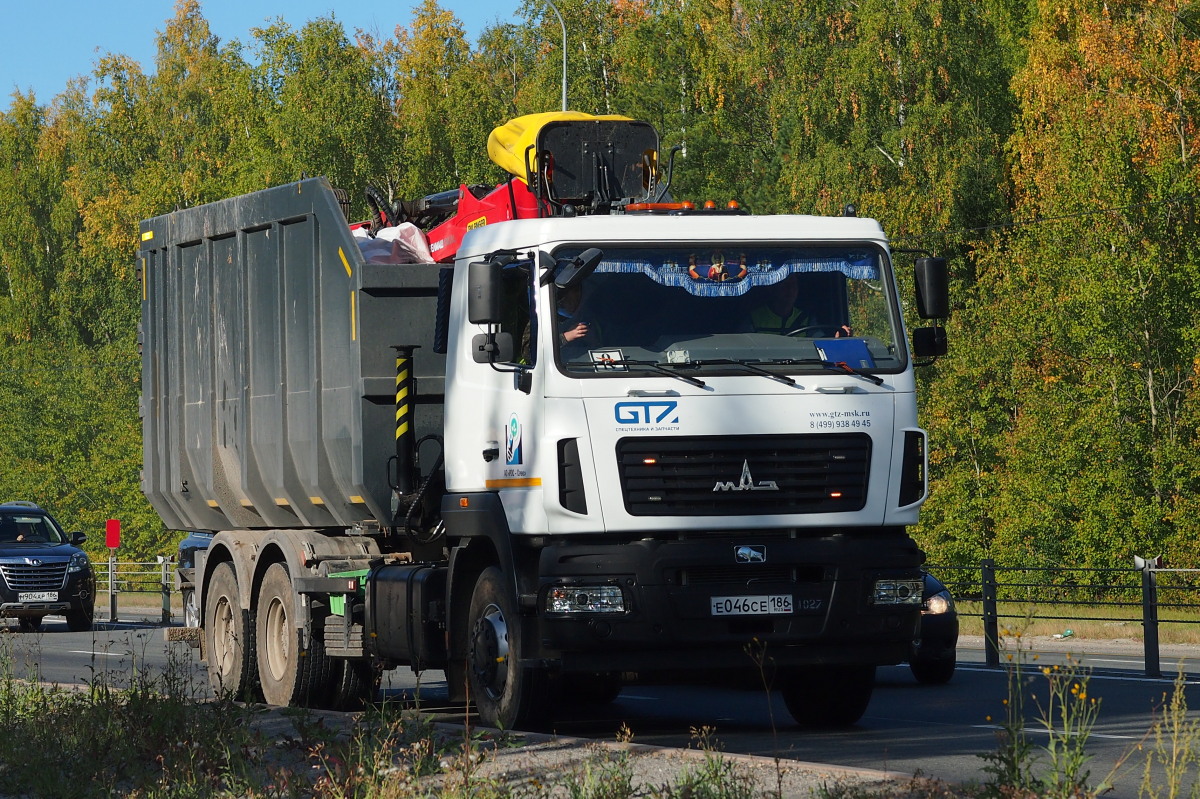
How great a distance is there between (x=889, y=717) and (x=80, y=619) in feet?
65.6

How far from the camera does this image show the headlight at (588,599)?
10914 mm

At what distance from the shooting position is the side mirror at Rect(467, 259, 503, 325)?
36.5 feet

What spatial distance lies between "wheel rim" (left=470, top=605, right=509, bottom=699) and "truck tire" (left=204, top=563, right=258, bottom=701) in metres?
3.67

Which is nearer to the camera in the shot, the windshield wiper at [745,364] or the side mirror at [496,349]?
the windshield wiper at [745,364]

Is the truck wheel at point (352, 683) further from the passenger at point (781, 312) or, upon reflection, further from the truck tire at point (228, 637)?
the passenger at point (781, 312)

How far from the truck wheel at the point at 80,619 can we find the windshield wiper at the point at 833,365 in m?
20.8

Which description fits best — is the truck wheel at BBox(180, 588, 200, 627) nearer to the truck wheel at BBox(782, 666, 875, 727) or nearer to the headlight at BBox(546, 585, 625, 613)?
the truck wheel at BBox(782, 666, 875, 727)

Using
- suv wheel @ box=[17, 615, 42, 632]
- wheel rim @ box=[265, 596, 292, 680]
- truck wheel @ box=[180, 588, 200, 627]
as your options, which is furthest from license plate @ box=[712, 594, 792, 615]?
suv wheel @ box=[17, 615, 42, 632]

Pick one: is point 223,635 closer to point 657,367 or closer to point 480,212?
point 480,212

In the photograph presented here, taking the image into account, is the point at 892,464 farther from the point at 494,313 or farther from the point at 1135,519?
the point at 1135,519

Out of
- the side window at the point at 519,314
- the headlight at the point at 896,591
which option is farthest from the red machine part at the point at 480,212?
the headlight at the point at 896,591

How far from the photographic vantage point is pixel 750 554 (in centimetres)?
1108

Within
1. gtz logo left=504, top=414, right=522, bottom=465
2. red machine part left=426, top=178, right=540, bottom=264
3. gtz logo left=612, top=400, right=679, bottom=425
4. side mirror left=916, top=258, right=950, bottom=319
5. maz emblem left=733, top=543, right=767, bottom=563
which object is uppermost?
red machine part left=426, top=178, right=540, bottom=264

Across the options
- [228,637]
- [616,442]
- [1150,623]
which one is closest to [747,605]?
[616,442]
